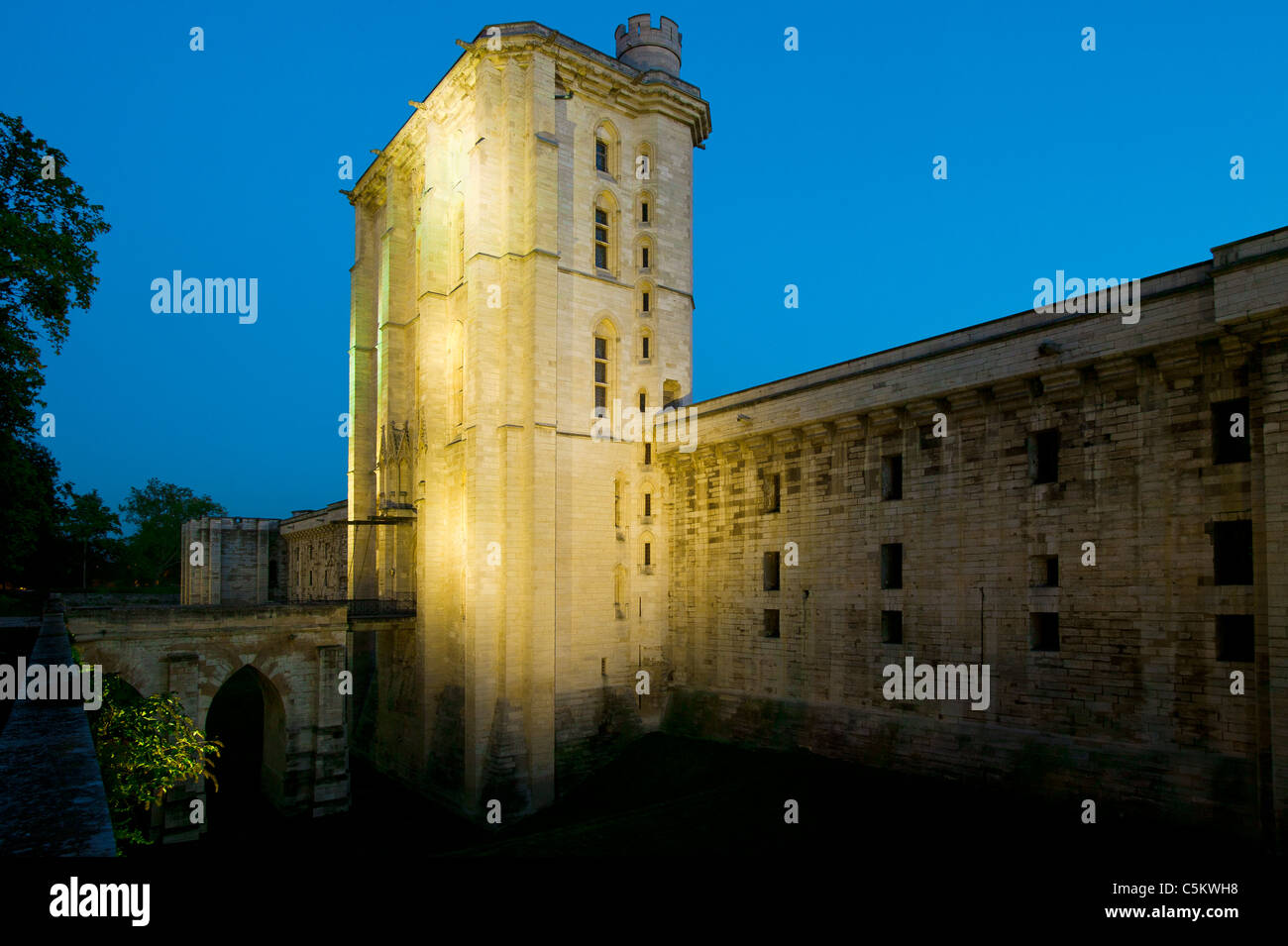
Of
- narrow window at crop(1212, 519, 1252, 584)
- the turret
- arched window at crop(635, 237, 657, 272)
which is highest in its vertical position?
the turret

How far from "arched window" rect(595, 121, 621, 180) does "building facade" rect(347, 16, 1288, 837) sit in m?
0.17

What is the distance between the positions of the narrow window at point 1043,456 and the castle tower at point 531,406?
13.8m

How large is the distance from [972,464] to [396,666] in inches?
869

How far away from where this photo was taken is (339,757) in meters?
26.1

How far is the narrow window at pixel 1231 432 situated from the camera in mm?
15492

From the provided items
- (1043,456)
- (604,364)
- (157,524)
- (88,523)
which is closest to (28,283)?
(604,364)

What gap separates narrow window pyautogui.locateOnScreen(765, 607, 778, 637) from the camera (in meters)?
24.9

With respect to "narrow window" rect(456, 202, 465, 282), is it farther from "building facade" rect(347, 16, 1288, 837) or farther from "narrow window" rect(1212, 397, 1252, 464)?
"narrow window" rect(1212, 397, 1252, 464)

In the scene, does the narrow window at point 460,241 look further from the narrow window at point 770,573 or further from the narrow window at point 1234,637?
the narrow window at point 1234,637

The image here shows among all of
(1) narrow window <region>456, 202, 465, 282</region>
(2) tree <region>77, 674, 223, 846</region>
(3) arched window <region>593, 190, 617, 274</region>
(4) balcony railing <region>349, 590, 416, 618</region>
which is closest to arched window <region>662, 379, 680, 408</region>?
(3) arched window <region>593, 190, 617, 274</region>

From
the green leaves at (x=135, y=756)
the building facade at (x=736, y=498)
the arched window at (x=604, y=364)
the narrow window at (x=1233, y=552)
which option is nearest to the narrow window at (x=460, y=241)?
the building facade at (x=736, y=498)
